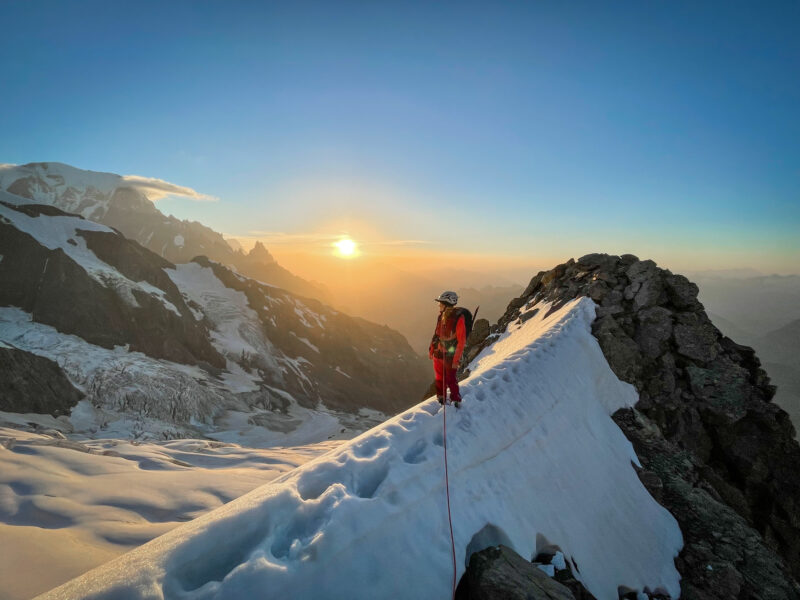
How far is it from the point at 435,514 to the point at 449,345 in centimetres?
408

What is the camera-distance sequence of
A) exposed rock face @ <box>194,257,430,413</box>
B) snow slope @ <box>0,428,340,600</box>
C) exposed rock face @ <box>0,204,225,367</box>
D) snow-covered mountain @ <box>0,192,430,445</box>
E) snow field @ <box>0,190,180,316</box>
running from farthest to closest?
exposed rock face @ <box>194,257,430,413</box> → snow field @ <box>0,190,180,316</box> → exposed rock face @ <box>0,204,225,367</box> → snow-covered mountain @ <box>0,192,430,445</box> → snow slope @ <box>0,428,340,600</box>

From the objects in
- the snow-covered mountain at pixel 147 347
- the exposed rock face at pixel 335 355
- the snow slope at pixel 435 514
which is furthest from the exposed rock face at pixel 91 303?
the snow slope at pixel 435 514

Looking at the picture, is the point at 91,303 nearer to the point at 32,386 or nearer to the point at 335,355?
the point at 32,386

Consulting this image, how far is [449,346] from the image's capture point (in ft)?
29.9

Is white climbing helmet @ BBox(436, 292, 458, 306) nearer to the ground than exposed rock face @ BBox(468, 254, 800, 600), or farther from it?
farther from it

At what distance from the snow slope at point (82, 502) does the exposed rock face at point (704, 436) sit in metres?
12.7

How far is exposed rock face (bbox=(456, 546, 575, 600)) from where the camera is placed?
4785 mm

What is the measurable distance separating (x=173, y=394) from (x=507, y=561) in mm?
54712

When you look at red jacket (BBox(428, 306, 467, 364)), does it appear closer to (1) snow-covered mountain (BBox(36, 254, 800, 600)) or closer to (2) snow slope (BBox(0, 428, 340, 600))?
(1) snow-covered mountain (BBox(36, 254, 800, 600))

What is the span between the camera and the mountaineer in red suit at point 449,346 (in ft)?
29.2

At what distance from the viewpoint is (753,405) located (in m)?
13.6

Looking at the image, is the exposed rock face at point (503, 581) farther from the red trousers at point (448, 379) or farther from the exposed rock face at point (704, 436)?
the exposed rock face at point (704, 436)

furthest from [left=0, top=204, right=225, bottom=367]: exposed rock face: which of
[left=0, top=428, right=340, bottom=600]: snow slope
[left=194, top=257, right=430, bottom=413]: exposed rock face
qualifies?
[left=0, top=428, right=340, bottom=600]: snow slope

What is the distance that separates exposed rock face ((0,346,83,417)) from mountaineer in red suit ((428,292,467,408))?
161ft
